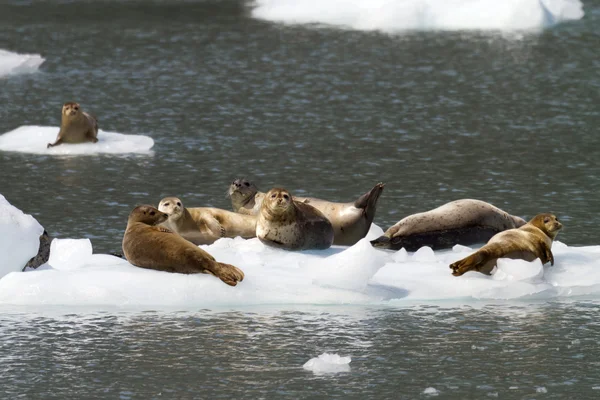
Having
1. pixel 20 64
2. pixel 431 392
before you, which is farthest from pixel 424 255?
pixel 20 64

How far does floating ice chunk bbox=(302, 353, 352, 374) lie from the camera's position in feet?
23.7

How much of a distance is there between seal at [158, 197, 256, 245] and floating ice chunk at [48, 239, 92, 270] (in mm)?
1162

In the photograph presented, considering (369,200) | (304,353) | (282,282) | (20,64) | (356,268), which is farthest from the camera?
(20,64)

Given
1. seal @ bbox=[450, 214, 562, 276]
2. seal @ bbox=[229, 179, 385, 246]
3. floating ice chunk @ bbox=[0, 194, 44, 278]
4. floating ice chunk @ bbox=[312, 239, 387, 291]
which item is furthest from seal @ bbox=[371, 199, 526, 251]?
floating ice chunk @ bbox=[0, 194, 44, 278]

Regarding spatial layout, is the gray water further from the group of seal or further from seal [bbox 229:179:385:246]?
seal [bbox 229:179:385:246]

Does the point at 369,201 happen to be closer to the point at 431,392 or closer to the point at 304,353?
the point at 304,353

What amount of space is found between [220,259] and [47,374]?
8.08ft

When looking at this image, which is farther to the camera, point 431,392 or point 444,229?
point 444,229

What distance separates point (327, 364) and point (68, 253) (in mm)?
3093

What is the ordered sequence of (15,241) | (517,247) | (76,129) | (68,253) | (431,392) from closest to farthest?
1. (431,392)
2. (15,241)
3. (517,247)
4. (68,253)
5. (76,129)

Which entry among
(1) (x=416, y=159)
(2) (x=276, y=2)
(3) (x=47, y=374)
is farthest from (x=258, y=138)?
(2) (x=276, y=2)

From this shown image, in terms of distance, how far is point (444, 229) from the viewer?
10.7 meters

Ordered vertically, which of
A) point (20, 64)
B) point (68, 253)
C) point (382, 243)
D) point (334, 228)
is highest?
point (20, 64)

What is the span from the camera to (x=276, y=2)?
32.5 meters
